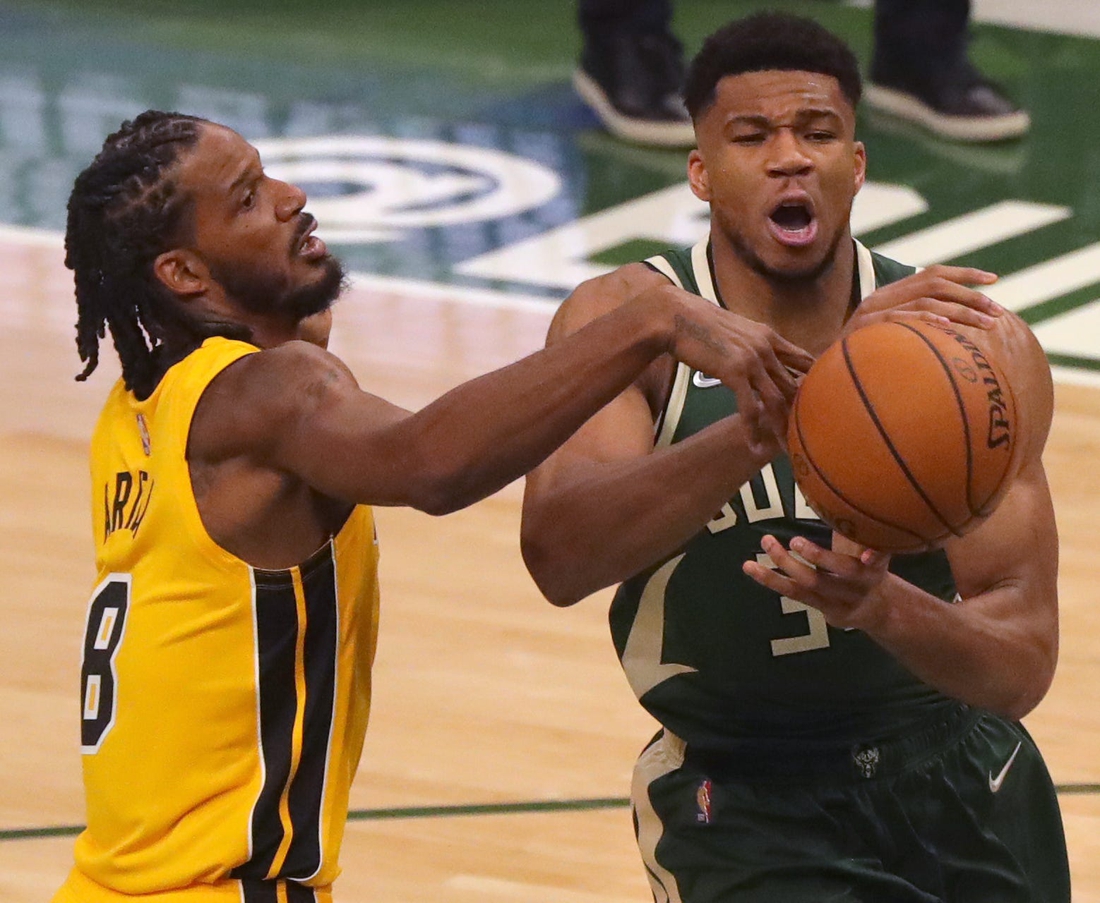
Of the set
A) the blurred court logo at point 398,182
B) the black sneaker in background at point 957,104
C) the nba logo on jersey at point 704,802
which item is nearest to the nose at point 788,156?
the nba logo on jersey at point 704,802

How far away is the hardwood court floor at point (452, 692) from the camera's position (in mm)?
5148

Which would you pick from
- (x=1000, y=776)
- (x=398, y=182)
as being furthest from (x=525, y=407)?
(x=398, y=182)

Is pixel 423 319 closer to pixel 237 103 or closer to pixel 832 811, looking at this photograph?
pixel 237 103

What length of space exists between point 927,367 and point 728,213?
0.80 m

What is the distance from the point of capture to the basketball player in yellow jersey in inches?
135

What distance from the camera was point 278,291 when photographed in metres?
3.62

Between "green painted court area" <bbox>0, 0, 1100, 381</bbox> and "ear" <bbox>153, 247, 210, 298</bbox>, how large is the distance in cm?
516

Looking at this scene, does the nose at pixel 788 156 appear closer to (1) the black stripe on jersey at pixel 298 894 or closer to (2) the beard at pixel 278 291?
(2) the beard at pixel 278 291

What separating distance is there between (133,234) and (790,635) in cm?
128

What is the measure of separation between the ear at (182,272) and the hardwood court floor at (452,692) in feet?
6.30

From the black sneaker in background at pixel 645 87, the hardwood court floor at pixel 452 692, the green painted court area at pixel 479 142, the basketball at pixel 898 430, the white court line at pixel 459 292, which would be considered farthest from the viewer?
the black sneaker in background at pixel 645 87

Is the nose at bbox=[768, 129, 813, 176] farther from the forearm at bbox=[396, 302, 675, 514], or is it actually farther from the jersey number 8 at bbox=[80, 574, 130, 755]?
the jersey number 8 at bbox=[80, 574, 130, 755]

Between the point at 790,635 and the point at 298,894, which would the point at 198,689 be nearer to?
the point at 298,894

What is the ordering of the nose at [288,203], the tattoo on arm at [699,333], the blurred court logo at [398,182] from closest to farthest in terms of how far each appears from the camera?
1. the tattoo on arm at [699,333]
2. the nose at [288,203]
3. the blurred court logo at [398,182]
